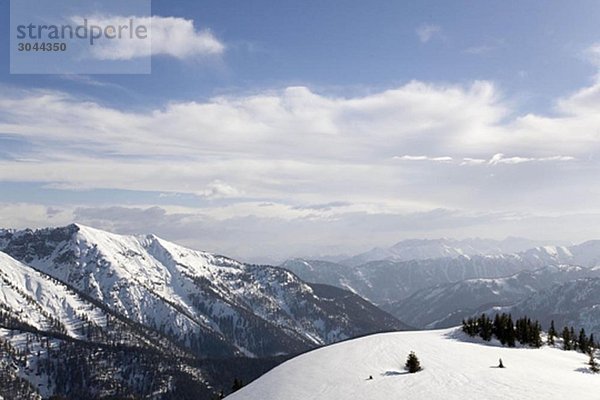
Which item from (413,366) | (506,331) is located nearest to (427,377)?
(413,366)

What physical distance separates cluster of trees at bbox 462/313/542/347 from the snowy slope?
1349 cm

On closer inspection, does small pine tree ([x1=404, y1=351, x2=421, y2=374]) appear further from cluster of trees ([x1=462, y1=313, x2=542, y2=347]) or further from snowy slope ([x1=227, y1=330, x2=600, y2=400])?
cluster of trees ([x1=462, y1=313, x2=542, y2=347])

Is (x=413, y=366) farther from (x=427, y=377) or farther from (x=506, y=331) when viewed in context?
(x=506, y=331)

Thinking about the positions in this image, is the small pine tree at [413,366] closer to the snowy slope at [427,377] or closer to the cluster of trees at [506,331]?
the snowy slope at [427,377]

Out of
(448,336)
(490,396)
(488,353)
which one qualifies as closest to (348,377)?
(490,396)

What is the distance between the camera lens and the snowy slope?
2931 cm

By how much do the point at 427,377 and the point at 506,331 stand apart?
39356 millimetres

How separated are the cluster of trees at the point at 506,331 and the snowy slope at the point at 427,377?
531 inches

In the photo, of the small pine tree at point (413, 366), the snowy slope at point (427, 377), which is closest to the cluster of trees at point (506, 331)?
the snowy slope at point (427, 377)

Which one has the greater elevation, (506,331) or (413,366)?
(413,366)

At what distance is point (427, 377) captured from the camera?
34.1 meters

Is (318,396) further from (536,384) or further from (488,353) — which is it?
(488,353)

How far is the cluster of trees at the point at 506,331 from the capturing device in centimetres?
6531

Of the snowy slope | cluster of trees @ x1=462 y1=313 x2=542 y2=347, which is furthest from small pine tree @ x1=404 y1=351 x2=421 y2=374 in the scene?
cluster of trees @ x1=462 y1=313 x2=542 y2=347
